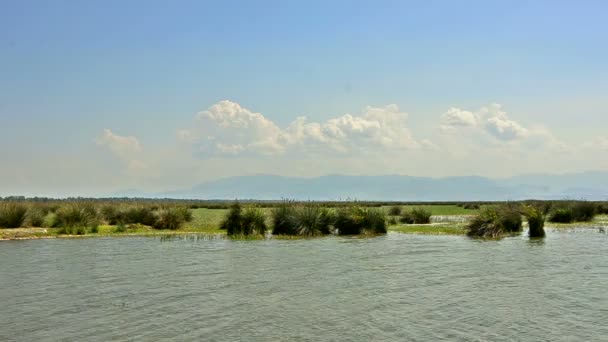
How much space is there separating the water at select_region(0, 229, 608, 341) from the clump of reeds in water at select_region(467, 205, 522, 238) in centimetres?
710

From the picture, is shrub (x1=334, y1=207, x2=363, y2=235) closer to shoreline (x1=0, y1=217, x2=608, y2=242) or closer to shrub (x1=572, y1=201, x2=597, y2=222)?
shoreline (x1=0, y1=217, x2=608, y2=242)

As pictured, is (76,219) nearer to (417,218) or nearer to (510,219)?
(417,218)

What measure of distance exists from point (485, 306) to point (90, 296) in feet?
39.4

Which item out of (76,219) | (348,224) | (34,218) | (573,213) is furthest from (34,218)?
(573,213)

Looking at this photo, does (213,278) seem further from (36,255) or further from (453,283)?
(36,255)

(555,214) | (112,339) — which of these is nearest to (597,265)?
(112,339)

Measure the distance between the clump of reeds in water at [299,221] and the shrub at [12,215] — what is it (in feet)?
64.8

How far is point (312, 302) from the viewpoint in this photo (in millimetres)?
16844

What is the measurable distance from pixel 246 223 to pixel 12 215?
18.2 metres

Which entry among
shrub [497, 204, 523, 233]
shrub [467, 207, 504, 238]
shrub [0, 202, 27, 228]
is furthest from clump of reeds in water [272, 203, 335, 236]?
shrub [0, 202, 27, 228]

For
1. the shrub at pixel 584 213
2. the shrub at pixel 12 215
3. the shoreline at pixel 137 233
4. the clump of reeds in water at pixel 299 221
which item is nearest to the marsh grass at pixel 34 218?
the shrub at pixel 12 215

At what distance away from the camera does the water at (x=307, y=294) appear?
13.6m

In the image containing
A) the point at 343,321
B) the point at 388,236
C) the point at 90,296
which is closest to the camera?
the point at 343,321

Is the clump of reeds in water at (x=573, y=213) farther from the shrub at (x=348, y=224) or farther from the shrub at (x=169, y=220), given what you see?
the shrub at (x=169, y=220)
